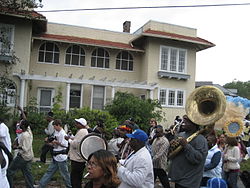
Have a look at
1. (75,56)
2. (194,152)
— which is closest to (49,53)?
(75,56)

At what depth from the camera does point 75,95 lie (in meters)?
20.8

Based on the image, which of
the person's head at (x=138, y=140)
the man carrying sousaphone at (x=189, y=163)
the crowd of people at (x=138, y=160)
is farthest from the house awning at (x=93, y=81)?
the person's head at (x=138, y=140)

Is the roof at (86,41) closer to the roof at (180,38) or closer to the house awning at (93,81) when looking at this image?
the roof at (180,38)

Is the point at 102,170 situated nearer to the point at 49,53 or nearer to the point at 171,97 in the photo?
the point at 49,53

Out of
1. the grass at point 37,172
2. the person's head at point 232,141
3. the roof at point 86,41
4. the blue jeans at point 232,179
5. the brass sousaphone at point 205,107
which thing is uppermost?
the roof at point 86,41

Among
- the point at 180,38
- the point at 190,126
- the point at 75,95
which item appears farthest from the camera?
the point at 180,38

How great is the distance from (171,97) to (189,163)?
1768 centimetres

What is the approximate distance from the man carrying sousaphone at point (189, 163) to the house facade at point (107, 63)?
48.6ft

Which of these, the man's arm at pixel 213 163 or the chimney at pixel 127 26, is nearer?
the man's arm at pixel 213 163

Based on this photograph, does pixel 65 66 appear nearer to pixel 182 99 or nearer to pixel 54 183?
pixel 182 99

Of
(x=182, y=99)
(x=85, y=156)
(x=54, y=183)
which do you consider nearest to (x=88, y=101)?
(x=182, y=99)

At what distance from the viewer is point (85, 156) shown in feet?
15.6

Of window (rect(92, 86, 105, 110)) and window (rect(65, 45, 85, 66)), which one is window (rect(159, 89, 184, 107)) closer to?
window (rect(92, 86, 105, 110))

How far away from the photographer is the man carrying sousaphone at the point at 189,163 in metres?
4.40
